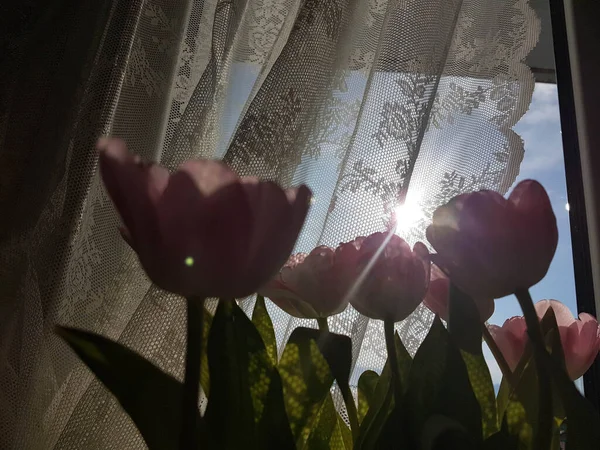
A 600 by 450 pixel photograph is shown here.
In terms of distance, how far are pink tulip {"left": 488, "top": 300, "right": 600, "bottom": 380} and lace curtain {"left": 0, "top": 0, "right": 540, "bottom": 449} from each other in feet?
0.42

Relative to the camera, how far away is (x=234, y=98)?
0.72m

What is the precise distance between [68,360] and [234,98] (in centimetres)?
35

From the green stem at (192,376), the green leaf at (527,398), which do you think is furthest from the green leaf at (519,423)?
the green stem at (192,376)

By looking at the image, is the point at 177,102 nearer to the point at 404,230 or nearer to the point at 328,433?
the point at 404,230

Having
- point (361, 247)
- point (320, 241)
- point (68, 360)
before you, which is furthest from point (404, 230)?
point (68, 360)

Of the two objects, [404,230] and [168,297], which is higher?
[404,230]

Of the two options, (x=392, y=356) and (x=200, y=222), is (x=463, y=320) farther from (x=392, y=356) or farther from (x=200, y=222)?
(x=200, y=222)

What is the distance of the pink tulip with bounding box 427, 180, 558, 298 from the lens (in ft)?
1.17

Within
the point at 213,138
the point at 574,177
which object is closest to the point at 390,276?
the point at 213,138

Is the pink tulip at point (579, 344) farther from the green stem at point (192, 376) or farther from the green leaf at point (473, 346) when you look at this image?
the green stem at point (192, 376)

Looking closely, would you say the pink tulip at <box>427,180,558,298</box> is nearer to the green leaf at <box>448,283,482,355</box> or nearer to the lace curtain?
the green leaf at <box>448,283,482,355</box>

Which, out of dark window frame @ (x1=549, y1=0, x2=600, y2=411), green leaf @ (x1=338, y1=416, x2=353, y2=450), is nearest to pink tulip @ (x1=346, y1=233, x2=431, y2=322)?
green leaf @ (x1=338, y1=416, x2=353, y2=450)

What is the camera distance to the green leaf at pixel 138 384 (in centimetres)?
35

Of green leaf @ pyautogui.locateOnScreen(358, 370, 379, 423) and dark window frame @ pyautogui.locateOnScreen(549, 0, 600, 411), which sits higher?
dark window frame @ pyautogui.locateOnScreen(549, 0, 600, 411)
